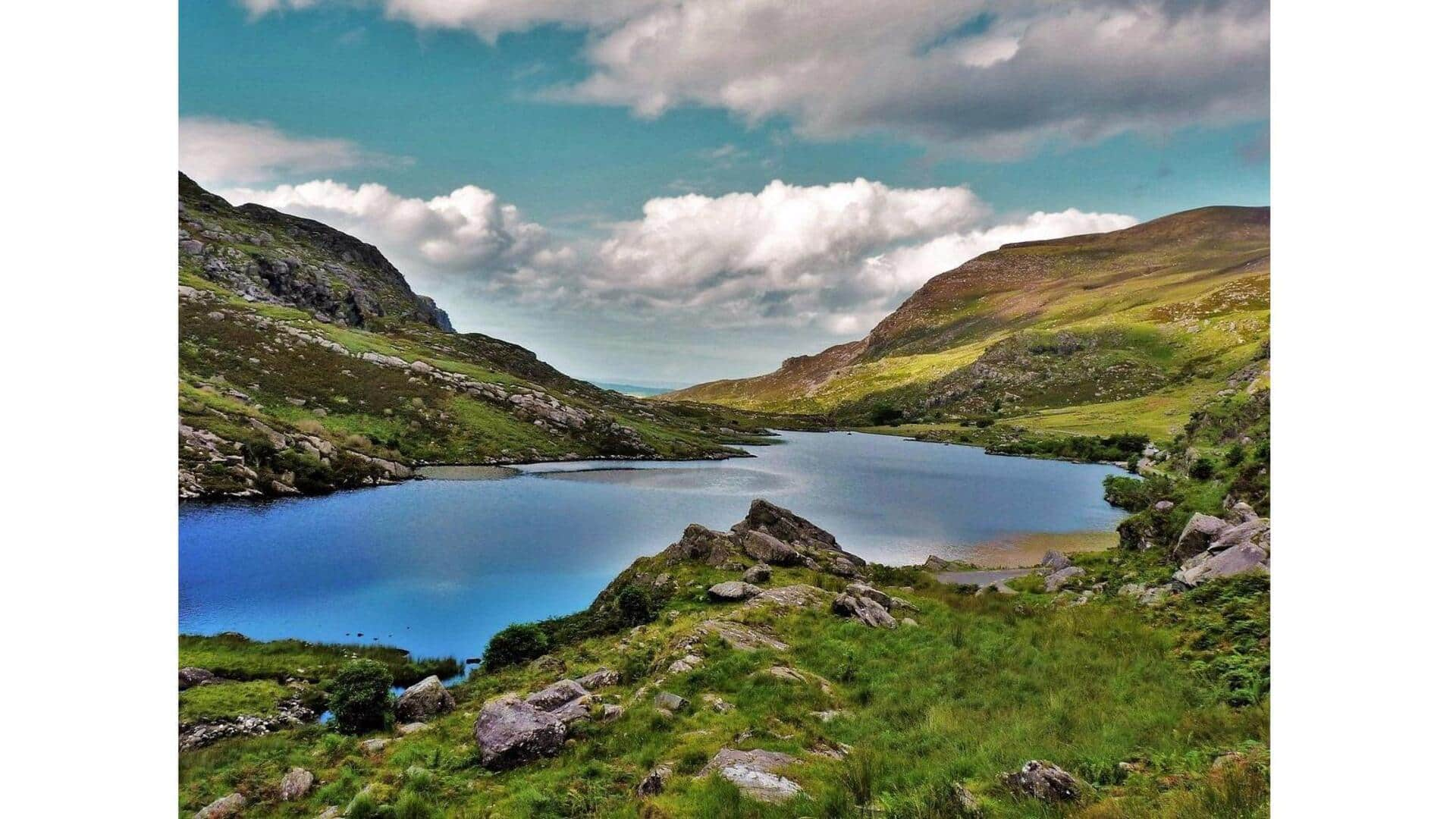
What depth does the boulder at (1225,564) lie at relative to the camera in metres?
10.6

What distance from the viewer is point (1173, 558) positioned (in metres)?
14.9

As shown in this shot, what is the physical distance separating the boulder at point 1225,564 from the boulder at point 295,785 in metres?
16.5

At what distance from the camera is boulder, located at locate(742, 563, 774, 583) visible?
15.9m

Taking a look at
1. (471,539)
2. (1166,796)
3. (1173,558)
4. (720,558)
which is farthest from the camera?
(471,539)

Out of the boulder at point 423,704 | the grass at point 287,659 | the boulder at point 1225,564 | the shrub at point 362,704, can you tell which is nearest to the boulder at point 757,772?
the boulder at point 423,704

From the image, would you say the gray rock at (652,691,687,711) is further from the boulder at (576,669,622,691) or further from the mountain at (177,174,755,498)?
the mountain at (177,174,755,498)

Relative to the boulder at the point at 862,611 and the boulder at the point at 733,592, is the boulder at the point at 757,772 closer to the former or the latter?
the boulder at the point at 862,611

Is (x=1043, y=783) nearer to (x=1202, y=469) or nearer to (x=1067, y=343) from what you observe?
(x=1202, y=469)

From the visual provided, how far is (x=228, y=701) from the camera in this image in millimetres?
11906

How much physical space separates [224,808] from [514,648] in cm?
622

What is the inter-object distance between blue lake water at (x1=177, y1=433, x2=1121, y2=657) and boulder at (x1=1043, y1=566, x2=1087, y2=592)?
6.19 meters
